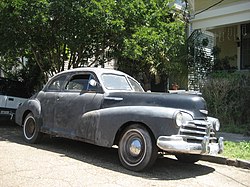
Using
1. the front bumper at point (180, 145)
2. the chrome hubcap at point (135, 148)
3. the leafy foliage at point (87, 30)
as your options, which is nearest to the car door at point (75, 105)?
the chrome hubcap at point (135, 148)

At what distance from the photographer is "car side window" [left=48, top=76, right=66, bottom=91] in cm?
807

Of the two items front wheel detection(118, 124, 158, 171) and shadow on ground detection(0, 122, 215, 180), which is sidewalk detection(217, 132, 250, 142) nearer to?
shadow on ground detection(0, 122, 215, 180)

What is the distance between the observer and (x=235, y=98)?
10.9m

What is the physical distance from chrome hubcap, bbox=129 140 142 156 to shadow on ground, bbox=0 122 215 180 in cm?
34

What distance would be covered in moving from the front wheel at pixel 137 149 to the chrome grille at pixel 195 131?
1.87 feet

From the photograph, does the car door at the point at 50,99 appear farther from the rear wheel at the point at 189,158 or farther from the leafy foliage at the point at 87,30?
the rear wheel at the point at 189,158

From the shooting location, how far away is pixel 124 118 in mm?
6215

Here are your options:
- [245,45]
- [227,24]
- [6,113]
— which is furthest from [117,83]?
[245,45]

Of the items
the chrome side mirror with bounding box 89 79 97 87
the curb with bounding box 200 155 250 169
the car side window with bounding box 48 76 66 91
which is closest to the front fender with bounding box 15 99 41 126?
the car side window with bounding box 48 76 66 91

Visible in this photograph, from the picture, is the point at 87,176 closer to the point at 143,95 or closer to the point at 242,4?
the point at 143,95

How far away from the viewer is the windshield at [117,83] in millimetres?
7287

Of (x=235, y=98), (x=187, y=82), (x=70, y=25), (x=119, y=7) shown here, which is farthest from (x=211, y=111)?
(x=70, y=25)

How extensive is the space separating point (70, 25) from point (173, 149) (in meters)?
5.98

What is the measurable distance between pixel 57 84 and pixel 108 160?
2416 mm
